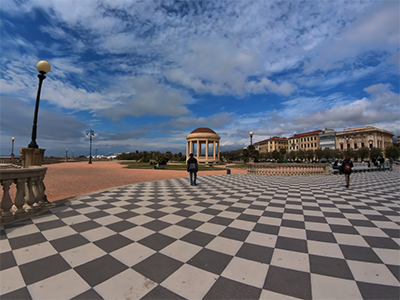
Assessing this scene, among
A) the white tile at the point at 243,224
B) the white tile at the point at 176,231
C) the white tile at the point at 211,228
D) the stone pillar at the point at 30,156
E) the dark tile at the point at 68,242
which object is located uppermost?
the stone pillar at the point at 30,156

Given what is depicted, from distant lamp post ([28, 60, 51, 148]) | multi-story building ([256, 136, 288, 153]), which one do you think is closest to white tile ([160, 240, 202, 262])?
distant lamp post ([28, 60, 51, 148])

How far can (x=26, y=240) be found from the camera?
3.14m

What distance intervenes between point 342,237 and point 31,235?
5803 millimetres

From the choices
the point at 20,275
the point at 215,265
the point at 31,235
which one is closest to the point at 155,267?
the point at 215,265

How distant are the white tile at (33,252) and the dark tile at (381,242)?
524 cm

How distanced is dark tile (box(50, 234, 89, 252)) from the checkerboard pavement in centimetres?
2

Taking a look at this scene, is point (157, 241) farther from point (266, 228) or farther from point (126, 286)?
point (266, 228)

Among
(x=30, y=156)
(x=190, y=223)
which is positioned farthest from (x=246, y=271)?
(x=30, y=156)

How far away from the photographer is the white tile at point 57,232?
328cm

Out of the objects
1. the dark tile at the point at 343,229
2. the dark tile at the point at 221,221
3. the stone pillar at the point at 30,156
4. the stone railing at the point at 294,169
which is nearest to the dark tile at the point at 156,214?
the dark tile at the point at 221,221

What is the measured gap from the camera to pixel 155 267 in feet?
7.93

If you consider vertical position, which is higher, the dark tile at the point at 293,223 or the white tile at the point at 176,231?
the white tile at the point at 176,231

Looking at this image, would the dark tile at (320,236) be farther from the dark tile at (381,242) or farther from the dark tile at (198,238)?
the dark tile at (198,238)

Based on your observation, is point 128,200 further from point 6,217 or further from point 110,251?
point 110,251
